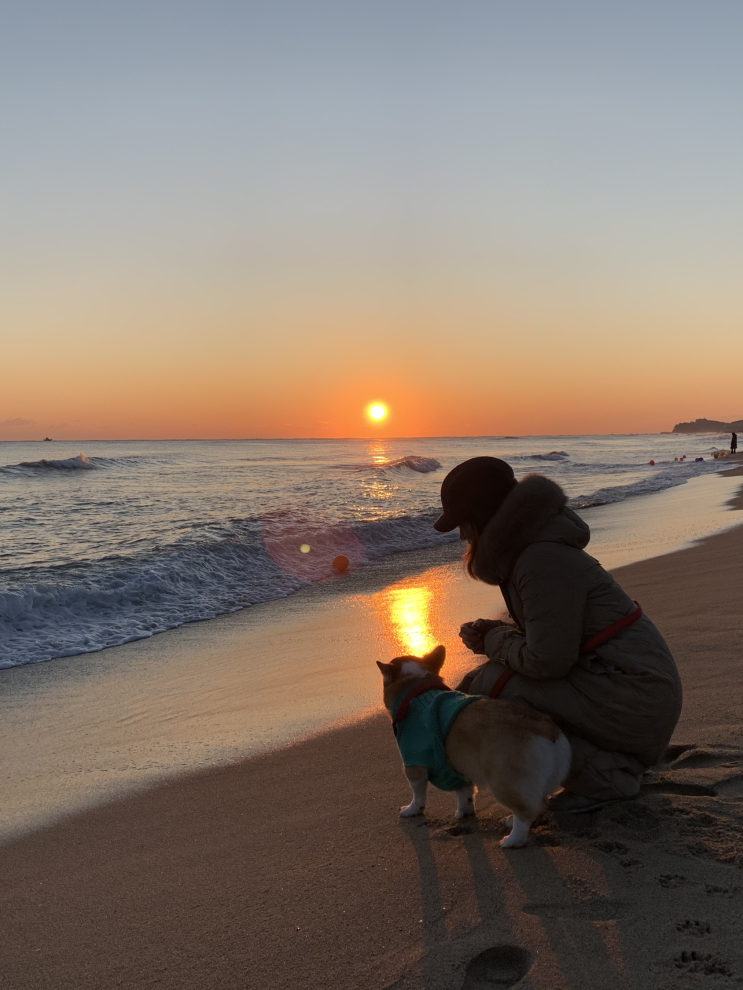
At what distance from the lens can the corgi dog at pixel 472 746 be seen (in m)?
2.73

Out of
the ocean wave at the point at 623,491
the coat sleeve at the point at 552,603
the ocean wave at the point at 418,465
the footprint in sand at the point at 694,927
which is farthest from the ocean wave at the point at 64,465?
the footprint in sand at the point at 694,927

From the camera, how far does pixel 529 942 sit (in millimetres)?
2256

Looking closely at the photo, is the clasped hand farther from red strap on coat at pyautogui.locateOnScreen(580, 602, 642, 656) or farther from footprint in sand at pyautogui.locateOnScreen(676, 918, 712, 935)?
footprint in sand at pyautogui.locateOnScreen(676, 918, 712, 935)

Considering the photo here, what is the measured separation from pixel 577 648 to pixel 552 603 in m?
0.22

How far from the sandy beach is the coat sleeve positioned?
675 millimetres

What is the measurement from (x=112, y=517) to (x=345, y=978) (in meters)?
16.3

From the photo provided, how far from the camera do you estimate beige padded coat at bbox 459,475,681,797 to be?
9.50 feet

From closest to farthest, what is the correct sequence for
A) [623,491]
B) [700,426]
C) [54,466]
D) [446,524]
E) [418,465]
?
[446,524]
[623,491]
[54,466]
[418,465]
[700,426]

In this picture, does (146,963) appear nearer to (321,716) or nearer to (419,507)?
(321,716)

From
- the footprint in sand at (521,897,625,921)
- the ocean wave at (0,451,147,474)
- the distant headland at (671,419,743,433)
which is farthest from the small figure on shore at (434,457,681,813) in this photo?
the distant headland at (671,419,743,433)

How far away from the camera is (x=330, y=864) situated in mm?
2938

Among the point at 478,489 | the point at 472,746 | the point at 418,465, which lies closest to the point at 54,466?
the point at 418,465

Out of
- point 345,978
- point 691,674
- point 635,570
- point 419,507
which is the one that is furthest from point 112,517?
point 345,978

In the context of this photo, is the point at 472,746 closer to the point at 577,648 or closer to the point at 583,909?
the point at 577,648
